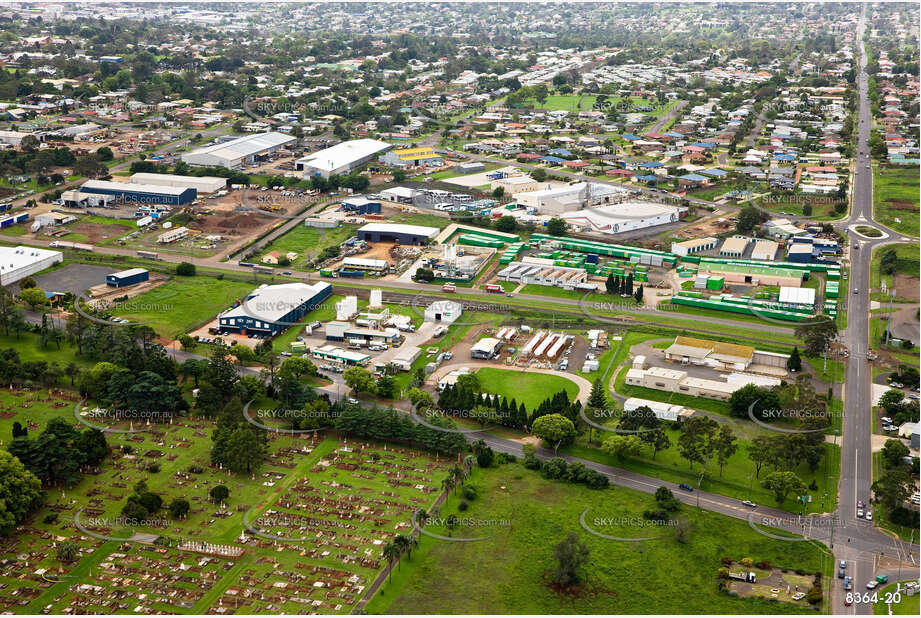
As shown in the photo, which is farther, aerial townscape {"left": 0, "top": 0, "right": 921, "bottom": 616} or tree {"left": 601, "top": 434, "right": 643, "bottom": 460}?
tree {"left": 601, "top": 434, "right": 643, "bottom": 460}

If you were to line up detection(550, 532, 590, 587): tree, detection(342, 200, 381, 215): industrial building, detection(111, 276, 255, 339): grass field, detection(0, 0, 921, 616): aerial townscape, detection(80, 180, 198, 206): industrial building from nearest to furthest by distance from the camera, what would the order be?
detection(550, 532, 590, 587): tree
detection(0, 0, 921, 616): aerial townscape
detection(111, 276, 255, 339): grass field
detection(342, 200, 381, 215): industrial building
detection(80, 180, 198, 206): industrial building

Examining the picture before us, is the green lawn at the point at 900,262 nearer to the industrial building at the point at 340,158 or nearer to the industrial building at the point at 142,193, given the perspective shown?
the industrial building at the point at 340,158

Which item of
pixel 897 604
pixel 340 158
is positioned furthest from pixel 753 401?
pixel 340 158

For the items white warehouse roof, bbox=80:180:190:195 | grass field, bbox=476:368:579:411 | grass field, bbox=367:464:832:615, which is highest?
white warehouse roof, bbox=80:180:190:195

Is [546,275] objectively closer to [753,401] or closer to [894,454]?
[753,401]

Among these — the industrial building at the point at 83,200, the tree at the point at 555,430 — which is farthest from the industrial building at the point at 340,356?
the industrial building at the point at 83,200

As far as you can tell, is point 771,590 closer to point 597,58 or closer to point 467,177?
point 467,177

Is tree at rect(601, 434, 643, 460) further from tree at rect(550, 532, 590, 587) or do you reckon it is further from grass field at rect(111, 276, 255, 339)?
grass field at rect(111, 276, 255, 339)

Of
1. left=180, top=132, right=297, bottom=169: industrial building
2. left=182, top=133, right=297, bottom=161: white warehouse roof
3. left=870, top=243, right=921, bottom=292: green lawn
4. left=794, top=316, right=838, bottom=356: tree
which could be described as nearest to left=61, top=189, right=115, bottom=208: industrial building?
left=180, top=132, right=297, bottom=169: industrial building
